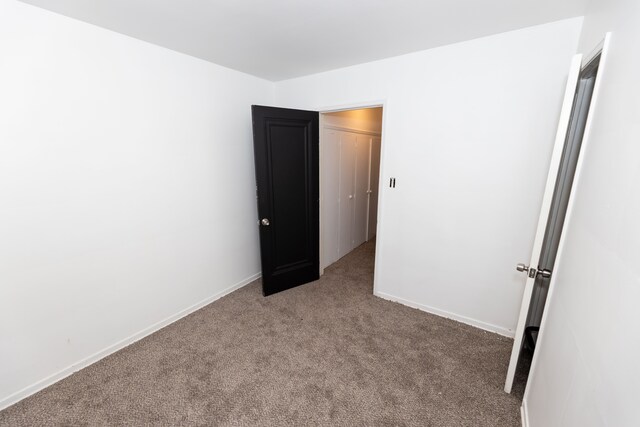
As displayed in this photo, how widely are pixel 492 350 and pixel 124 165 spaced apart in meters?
3.10

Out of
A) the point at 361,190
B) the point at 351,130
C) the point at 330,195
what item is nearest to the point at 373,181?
the point at 361,190

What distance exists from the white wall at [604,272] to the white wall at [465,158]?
1.71 feet

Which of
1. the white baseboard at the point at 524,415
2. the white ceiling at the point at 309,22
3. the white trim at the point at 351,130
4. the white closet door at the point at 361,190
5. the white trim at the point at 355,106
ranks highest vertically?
the white ceiling at the point at 309,22

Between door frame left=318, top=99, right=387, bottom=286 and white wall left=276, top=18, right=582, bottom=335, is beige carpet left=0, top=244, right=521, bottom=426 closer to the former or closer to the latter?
white wall left=276, top=18, right=582, bottom=335

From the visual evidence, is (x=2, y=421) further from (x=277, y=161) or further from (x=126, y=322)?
(x=277, y=161)

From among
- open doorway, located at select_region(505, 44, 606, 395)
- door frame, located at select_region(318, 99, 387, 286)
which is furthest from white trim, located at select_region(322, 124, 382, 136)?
open doorway, located at select_region(505, 44, 606, 395)

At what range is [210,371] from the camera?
1.81m

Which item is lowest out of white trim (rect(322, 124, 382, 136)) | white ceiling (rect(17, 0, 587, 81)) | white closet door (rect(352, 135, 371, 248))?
white closet door (rect(352, 135, 371, 248))

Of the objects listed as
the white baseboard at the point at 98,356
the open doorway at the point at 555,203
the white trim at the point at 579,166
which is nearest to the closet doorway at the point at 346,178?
the white baseboard at the point at 98,356

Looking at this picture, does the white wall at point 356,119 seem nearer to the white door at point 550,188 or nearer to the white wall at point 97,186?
the white wall at point 97,186

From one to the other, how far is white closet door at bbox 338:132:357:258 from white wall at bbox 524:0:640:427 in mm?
2389

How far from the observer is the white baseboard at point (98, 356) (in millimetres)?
1589

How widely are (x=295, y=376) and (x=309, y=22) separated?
2340 mm

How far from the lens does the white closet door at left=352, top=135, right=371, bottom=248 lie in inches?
150
